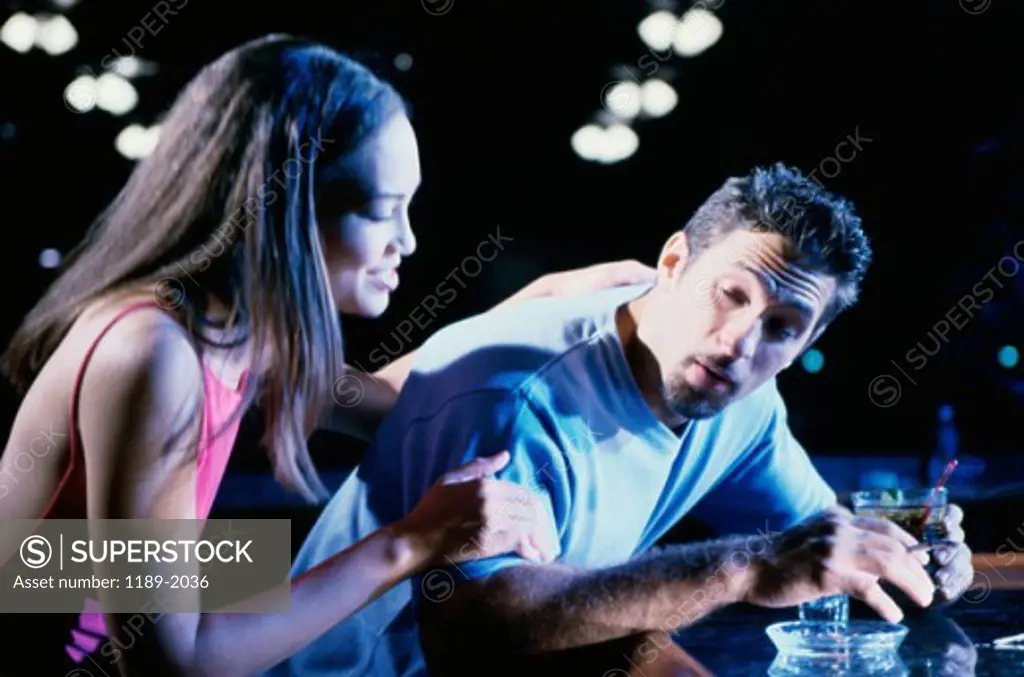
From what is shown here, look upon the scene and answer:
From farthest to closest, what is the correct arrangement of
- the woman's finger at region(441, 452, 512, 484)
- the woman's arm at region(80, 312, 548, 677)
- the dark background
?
1. the dark background
2. the woman's finger at region(441, 452, 512, 484)
3. the woman's arm at region(80, 312, 548, 677)

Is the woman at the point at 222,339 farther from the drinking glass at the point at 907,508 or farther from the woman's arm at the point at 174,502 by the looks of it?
the drinking glass at the point at 907,508

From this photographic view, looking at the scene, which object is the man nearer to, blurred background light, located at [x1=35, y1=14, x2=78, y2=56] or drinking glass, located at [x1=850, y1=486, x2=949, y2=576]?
drinking glass, located at [x1=850, y1=486, x2=949, y2=576]

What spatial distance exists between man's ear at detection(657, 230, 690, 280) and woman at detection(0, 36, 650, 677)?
53 cm

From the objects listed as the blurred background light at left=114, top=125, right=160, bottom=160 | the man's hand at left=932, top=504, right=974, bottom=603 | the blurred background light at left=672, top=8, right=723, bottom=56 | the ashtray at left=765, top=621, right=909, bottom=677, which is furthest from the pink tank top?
the blurred background light at left=672, top=8, right=723, bottom=56

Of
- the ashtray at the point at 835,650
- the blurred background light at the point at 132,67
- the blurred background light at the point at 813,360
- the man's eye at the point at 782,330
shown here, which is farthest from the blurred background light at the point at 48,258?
the ashtray at the point at 835,650

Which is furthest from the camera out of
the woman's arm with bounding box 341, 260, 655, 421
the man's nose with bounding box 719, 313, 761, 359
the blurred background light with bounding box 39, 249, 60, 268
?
the blurred background light with bounding box 39, 249, 60, 268

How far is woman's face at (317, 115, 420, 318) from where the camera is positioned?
1.79m

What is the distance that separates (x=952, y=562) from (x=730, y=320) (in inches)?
21.3

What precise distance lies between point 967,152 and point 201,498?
82.2 inches

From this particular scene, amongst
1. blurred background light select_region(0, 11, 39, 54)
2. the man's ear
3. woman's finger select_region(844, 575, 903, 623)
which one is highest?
blurred background light select_region(0, 11, 39, 54)

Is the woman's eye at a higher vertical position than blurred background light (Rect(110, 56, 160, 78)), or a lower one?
lower

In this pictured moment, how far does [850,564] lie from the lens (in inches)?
61.4

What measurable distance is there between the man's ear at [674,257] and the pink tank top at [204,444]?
0.82 metres

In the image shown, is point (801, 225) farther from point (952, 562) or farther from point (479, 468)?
point (479, 468)
